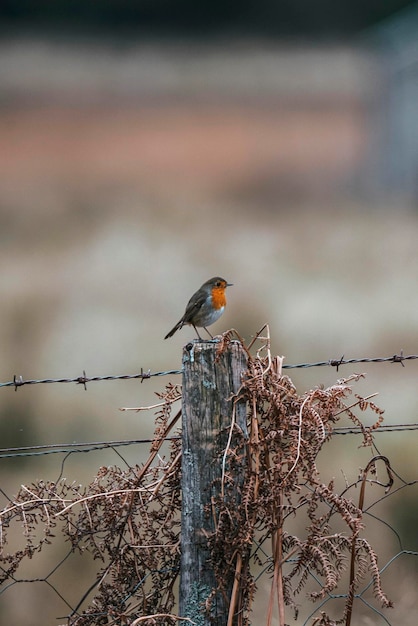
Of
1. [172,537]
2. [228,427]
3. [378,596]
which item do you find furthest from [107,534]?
[378,596]

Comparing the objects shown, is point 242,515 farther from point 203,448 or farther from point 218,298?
point 218,298

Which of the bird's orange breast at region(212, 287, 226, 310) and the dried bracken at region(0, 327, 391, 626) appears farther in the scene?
the bird's orange breast at region(212, 287, 226, 310)

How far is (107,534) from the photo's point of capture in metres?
1.64

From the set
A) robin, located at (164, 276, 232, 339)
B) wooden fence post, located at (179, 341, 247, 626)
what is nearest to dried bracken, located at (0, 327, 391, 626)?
wooden fence post, located at (179, 341, 247, 626)

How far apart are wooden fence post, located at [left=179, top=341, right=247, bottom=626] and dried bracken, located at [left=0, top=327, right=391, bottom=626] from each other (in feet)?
0.08

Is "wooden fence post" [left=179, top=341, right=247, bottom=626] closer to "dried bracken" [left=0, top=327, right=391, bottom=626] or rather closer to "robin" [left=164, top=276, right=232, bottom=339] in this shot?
"dried bracken" [left=0, top=327, right=391, bottom=626]

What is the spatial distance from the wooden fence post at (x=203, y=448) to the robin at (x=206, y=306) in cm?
125

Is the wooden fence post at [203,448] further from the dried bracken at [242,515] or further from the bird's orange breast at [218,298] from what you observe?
the bird's orange breast at [218,298]

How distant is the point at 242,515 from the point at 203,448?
149mm

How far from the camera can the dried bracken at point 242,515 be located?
4.86 feet

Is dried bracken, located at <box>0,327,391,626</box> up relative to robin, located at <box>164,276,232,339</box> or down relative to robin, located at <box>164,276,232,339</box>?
down

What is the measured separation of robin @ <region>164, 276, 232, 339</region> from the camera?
9.29 feet

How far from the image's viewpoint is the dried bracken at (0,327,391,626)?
1.48 m

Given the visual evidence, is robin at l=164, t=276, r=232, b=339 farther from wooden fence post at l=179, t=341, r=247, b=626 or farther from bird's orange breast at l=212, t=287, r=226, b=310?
wooden fence post at l=179, t=341, r=247, b=626
